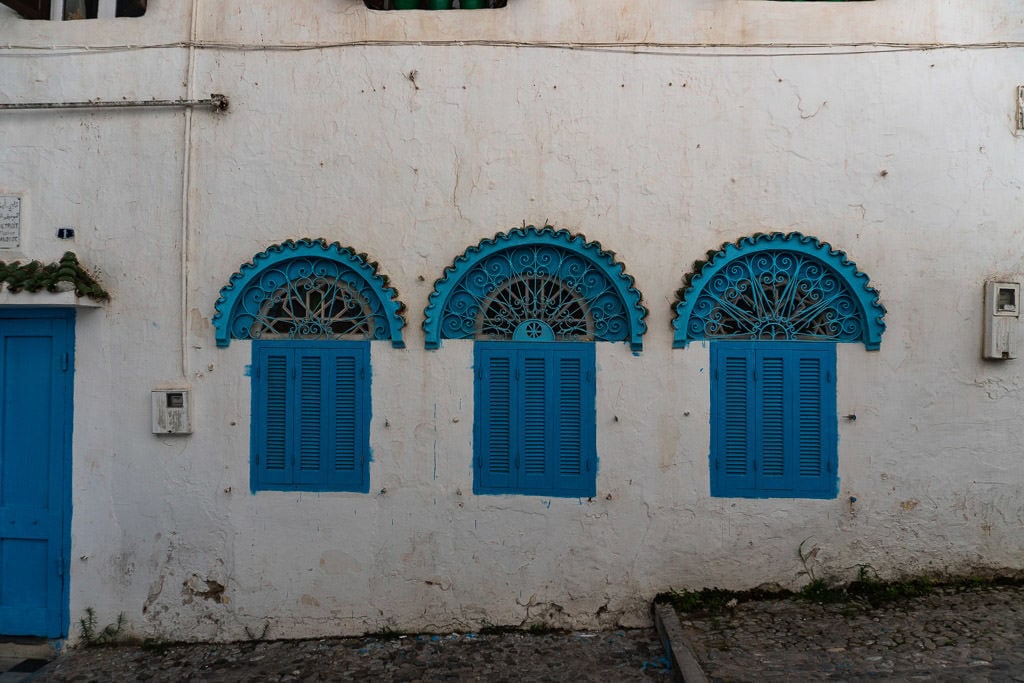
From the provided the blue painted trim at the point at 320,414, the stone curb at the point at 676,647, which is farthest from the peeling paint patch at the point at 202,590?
the stone curb at the point at 676,647

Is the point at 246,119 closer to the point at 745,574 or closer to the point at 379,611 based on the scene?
the point at 379,611

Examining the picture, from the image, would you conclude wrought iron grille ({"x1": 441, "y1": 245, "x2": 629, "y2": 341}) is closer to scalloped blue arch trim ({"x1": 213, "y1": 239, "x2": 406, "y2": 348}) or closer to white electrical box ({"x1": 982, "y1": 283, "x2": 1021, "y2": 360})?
scalloped blue arch trim ({"x1": 213, "y1": 239, "x2": 406, "y2": 348})

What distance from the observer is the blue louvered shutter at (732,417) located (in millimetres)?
4656

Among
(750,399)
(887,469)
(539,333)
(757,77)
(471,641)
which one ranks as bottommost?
(471,641)

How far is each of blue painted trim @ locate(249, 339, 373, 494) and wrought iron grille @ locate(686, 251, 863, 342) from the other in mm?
2319

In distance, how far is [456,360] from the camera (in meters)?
4.74

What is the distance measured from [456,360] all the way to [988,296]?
12.0 feet

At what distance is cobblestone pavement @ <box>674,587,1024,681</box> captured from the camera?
3.74 metres

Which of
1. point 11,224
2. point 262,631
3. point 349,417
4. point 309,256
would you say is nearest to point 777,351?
point 349,417

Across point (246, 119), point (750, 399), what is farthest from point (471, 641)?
point (246, 119)

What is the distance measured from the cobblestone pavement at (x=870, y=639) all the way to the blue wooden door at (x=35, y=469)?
14.4 feet

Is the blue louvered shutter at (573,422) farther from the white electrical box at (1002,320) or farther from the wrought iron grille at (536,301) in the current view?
the white electrical box at (1002,320)

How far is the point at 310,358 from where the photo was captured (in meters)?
4.77

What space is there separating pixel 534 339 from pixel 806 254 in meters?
1.95
